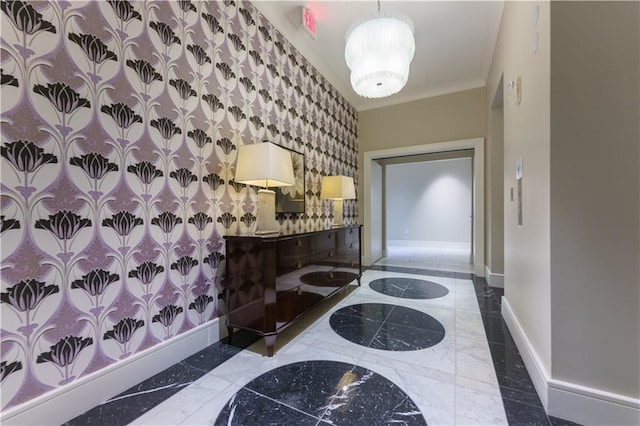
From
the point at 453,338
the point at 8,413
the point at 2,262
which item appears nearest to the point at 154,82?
the point at 2,262

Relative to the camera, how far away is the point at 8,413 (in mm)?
1026

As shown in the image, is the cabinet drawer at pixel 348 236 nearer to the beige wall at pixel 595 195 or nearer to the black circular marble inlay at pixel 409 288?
the black circular marble inlay at pixel 409 288

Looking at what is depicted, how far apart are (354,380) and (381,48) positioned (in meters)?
2.29

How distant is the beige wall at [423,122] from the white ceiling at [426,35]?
191mm

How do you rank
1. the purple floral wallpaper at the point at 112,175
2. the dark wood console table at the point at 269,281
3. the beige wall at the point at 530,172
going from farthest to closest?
the dark wood console table at the point at 269,281, the beige wall at the point at 530,172, the purple floral wallpaper at the point at 112,175

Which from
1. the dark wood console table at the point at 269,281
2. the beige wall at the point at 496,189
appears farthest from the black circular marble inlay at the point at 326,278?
the beige wall at the point at 496,189

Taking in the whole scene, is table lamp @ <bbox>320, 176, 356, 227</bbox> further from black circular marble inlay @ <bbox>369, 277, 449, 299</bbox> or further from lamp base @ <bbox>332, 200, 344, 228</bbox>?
black circular marble inlay @ <bbox>369, 277, 449, 299</bbox>

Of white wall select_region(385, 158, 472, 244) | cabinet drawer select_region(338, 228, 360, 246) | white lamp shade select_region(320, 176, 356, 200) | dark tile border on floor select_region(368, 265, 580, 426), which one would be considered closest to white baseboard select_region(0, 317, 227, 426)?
cabinet drawer select_region(338, 228, 360, 246)

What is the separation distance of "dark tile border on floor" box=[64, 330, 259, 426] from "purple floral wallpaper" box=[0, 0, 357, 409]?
20 centimetres

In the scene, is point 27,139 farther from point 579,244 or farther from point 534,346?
point 534,346

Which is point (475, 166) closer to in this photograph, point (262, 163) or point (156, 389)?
point (262, 163)

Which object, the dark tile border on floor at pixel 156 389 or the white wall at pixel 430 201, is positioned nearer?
the dark tile border on floor at pixel 156 389

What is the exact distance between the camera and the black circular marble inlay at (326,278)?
220cm

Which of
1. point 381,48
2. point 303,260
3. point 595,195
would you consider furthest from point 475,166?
point 303,260
